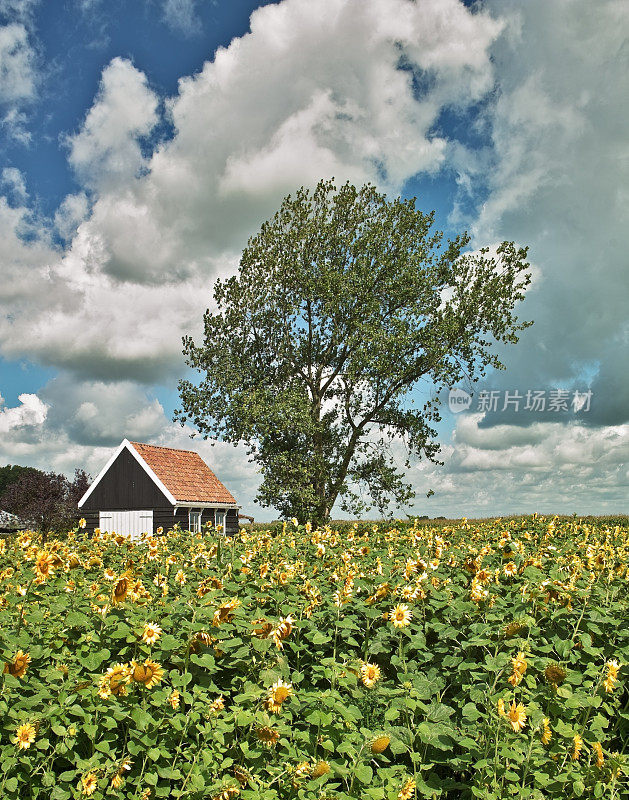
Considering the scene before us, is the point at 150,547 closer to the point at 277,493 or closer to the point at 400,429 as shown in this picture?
the point at 277,493

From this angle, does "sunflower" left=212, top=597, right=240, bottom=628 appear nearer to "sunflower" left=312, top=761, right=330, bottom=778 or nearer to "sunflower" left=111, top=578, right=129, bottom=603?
"sunflower" left=111, top=578, right=129, bottom=603

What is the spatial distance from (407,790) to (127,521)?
22.8m

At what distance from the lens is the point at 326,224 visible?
2159cm

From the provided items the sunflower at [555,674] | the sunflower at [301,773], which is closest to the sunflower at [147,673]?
the sunflower at [301,773]

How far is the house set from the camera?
78.8ft

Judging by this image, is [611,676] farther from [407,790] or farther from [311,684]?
[311,684]

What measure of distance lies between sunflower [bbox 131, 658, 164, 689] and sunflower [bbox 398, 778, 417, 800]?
4.41 ft

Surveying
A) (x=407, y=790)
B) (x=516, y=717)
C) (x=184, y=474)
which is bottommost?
(x=407, y=790)

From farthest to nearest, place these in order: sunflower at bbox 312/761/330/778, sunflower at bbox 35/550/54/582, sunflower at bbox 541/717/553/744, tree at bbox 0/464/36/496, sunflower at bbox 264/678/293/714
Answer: tree at bbox 0/464/36/496 < sunflower at bbox 35/550/54/582 < sunflower at bbox 541/717/553/744 < sunflower at bbox 264/678/293/714 < sunflower at bbox 312/761/330/778

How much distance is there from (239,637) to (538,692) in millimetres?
1798

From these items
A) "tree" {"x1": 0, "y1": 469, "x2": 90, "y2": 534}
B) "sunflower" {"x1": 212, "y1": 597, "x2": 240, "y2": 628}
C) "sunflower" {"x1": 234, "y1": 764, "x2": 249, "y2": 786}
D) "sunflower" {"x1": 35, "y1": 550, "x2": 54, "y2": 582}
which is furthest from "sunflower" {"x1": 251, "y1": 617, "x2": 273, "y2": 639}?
"tree" {"x1": 0, "y1": 469, "x2": 90, "y2": 534}

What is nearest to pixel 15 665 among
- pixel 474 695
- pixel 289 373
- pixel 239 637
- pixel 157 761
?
pixel 157 761

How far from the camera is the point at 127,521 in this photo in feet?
80.9

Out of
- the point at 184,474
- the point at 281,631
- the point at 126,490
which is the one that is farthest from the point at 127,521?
the point at 281,631
